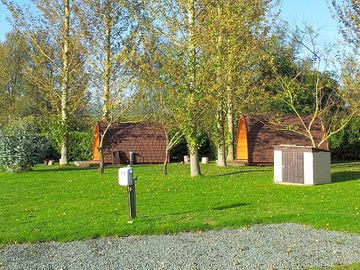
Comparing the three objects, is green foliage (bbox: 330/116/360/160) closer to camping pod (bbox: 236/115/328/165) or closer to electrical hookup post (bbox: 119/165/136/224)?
camping pod (bbox: 236/115/328/165)

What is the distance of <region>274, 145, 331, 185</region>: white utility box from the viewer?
51.4ft

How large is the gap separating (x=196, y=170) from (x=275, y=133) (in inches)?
339

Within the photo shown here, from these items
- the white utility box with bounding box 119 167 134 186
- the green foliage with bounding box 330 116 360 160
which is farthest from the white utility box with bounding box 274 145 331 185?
the green foliage with bounding box 330 116 360 160

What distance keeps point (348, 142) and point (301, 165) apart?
1406 cm

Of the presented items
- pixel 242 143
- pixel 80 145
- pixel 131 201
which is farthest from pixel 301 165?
pixel 80 145

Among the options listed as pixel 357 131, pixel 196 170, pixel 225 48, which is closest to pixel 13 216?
pixel 196 170

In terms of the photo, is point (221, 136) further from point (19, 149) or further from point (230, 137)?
point (19, 149)

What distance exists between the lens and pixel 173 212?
1080 cm

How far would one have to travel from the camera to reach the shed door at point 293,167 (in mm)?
15805

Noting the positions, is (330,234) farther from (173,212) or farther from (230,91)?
(230,91)

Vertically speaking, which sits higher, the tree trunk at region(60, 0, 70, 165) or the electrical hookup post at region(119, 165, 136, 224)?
the tree trunk at region(60, 0, 70, 165)

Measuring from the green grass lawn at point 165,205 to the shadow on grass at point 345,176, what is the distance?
0.03 metres

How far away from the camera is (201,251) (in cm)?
757

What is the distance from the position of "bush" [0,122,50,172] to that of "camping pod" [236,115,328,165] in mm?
9653
